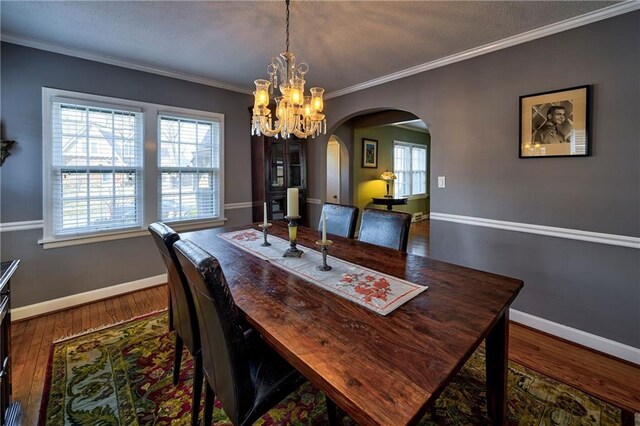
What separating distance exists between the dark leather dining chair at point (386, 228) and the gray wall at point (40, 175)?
8.55 ft

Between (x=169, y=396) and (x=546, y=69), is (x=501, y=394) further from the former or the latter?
(x=546, y=69)

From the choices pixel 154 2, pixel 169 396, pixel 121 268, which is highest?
pixel 154 2

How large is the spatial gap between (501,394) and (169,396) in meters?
1.84

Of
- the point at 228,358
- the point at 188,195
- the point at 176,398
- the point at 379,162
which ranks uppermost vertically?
the point at 379,162

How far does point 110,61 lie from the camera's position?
293 centimetres

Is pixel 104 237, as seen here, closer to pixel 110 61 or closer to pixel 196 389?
pixel 110 61

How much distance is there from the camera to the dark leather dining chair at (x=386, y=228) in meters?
2.03

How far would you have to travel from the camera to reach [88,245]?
2.94 m

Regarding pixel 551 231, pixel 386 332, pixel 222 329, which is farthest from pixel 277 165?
pixel 386 332

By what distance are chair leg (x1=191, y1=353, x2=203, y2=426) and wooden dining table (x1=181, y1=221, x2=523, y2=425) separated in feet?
1.47

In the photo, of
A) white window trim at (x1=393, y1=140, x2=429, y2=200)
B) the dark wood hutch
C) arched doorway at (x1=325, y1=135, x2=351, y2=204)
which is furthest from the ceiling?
white window trim at (x1=393, y1=140, x2=429, y2=200)

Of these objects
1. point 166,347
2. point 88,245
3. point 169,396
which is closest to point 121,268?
point 88,245

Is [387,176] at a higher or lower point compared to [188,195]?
higher

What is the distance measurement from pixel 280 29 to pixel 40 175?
2582 mm
